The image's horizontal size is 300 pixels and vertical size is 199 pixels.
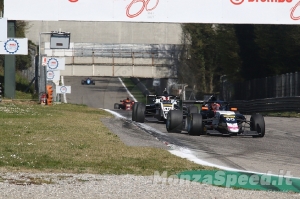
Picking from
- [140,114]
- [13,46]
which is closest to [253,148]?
[140,114]

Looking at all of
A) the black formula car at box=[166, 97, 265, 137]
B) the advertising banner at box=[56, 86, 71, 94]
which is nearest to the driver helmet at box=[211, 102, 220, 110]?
the black formula car at box=[166, 97, 265, 137]

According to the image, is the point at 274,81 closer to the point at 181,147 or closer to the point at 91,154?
the point at 181,147

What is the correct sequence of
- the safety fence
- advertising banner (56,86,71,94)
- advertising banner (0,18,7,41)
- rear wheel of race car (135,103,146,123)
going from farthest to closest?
1. advertising banner (56,86,71,94)
2. the safety fence
3. rear wheel of race car (135,103,146,123)
4. advertising banner (0,18,7,41)

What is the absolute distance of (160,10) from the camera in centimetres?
3183

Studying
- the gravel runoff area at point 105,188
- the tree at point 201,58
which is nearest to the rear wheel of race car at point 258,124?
the gravel runoff area at point 105,188

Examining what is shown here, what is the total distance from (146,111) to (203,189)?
46.5ft

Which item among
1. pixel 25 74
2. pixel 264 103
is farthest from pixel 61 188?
pixel 25 74

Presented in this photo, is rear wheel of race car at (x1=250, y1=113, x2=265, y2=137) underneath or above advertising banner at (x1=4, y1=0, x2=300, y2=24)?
underneath

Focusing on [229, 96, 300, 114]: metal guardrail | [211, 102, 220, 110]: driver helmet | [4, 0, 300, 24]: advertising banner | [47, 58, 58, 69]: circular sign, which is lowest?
[229, 96, 300, 114]: metal guardrail

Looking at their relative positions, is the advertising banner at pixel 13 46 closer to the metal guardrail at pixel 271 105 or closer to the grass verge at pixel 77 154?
the metal guardrail at pixel 271 105

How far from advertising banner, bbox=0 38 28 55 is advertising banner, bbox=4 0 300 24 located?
3.52 m

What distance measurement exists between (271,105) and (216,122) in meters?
16.2

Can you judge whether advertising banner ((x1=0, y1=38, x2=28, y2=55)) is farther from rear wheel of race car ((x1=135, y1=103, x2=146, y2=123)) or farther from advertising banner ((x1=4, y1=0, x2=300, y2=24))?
rear wheel of race car ((x1=135, y1=103, x2=146, y2=123))

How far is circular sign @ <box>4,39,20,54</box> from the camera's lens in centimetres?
3509
